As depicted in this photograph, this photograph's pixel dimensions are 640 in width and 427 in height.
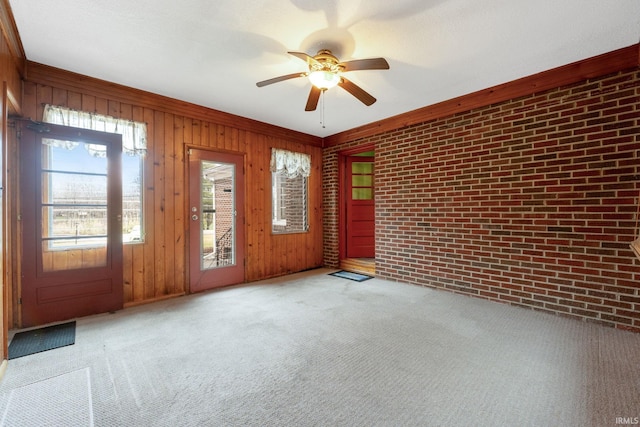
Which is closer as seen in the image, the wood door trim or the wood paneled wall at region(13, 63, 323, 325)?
the wood paneled wall at region(13, 63, 323, 325)

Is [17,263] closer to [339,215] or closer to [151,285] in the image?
[151,285]

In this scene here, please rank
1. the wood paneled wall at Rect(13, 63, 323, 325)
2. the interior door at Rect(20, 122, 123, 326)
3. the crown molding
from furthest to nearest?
the wood paneled wall at Rect(13, 63, 323, 325), the interior door at Rect(20, 122, 123, 326), the crown molding

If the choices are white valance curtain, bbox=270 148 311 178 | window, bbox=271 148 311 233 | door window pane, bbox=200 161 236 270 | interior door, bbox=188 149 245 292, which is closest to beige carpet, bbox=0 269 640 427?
interior door, bbox=188 149 245 292

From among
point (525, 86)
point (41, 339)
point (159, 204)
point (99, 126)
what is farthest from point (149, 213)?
point (525, 86)

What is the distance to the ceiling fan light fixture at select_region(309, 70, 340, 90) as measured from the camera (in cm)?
237

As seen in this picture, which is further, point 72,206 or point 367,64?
point 72,206

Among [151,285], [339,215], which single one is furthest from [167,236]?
[339,215]

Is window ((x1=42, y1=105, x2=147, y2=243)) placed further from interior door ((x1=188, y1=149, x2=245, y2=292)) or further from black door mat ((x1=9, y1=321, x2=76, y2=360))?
black door mat ((x1=9, y1=321, x2=76, y2=360))

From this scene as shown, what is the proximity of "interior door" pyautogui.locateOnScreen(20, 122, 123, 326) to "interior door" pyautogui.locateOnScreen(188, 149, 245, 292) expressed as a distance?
33.5 inches

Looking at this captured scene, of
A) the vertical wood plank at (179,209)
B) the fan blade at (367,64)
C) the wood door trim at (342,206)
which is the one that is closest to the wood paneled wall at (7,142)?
the vertical wood plank at (179,209)

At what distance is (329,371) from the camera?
184 cm

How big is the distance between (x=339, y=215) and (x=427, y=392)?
147 inches

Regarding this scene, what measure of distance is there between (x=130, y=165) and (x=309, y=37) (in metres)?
2.51

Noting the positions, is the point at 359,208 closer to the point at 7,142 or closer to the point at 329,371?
the point at 329,371
